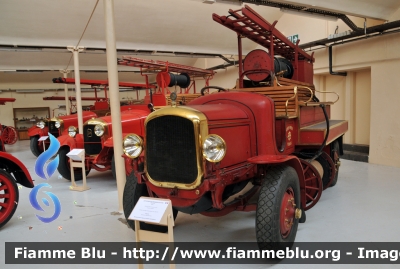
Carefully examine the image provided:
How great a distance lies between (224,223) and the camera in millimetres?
3262

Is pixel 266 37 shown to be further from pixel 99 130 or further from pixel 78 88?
pixel 78 88

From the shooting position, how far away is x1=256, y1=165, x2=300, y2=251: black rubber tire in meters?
2.26

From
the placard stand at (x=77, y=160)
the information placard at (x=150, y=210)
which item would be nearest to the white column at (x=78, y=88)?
the placard stand at (x=77, y=160)

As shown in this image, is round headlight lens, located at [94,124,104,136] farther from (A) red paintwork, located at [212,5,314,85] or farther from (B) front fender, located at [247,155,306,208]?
(B) front fender, located at [247,155,306,208]

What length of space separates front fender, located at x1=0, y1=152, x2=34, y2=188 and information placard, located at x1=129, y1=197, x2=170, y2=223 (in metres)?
2.03

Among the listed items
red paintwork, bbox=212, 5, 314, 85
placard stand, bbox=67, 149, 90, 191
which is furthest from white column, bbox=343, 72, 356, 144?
placard stand, bbox=67, 149, 90, 191

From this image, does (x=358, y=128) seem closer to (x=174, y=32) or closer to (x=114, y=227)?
(x=174, y=32)

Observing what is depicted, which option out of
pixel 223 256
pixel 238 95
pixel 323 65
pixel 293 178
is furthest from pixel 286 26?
pixel 223 256

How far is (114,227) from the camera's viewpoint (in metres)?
3.20

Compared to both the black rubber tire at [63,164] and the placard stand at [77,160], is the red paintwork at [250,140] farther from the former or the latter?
the black rubber tire at [63,164]

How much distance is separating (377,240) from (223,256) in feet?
4.61

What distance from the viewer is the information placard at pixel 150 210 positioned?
6.35 ft

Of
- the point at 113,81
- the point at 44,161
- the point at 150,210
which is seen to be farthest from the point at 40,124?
the point at 150,210

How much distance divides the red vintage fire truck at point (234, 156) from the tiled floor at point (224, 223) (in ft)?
0.97
